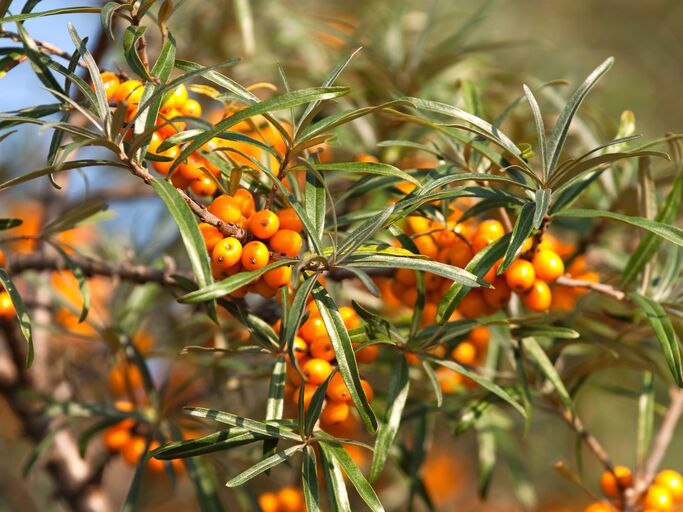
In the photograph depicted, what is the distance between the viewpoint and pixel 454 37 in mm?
1569

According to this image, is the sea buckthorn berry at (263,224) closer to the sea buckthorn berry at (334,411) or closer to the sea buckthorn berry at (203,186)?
the sea buckthorn berry at (203,186)

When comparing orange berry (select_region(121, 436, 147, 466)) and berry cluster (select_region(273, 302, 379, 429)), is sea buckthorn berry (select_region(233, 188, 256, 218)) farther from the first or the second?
orange berry (select_region(121, 436, 147, 466))

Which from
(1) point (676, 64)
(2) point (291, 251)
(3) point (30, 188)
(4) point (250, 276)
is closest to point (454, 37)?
(2) point (291, 251)

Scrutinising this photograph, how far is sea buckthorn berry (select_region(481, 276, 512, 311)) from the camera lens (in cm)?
96

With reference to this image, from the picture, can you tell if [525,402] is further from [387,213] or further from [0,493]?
[0,493]

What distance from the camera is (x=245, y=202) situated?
33.5 inches

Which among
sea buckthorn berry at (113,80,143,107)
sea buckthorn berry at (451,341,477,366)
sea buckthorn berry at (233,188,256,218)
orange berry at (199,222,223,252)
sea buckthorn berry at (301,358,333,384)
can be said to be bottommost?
sea buckthorn berry at (451,341,477,366)

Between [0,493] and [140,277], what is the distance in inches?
50.1

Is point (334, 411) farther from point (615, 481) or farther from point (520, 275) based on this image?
point (615, 481)

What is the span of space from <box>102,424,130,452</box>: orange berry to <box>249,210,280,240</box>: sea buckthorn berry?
77cm

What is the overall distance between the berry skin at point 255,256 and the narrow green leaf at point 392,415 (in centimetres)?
29

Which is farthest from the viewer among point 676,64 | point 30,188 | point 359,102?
point 676,64

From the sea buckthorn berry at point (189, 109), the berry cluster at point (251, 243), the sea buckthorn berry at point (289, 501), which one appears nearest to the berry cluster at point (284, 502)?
the sea buckthorn berry at point (289, 501)

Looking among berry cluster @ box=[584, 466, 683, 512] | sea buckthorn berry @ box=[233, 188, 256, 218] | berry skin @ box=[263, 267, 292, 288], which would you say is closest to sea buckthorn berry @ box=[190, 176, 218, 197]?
sea buckthorn berry @ box=[233, 188, 256, 218]
